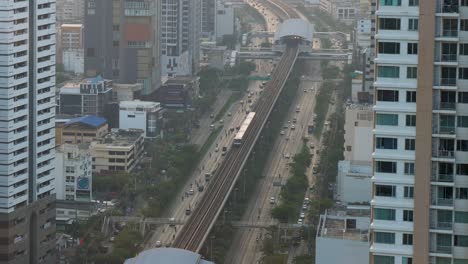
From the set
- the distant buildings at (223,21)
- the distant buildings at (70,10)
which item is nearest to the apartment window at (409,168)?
the distant buildings at (223,21)

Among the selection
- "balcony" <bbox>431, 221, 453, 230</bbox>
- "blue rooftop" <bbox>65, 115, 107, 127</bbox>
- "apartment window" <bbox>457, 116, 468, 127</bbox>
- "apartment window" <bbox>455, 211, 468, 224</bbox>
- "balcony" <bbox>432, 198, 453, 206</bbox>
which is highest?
"apartment window" <bbox>457, 116, 468, 127</bbox>

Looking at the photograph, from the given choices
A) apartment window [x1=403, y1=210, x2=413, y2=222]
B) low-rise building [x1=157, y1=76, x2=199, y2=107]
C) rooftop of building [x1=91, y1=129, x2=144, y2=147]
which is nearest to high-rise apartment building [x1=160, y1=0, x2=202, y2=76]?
low-rise building [x1=157, y1=76, x2=199, y2=107]

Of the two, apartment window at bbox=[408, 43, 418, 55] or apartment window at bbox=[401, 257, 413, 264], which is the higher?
apartment window at bbox=[408, 43, 418, 55]

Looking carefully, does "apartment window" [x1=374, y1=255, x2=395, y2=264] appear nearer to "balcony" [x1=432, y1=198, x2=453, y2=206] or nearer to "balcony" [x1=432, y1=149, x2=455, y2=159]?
"balcony" [x1=432, y1=198, x2=453, y2=206]

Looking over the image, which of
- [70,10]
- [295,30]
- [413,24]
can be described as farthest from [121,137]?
[70,10]

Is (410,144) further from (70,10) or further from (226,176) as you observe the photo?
(70,10)

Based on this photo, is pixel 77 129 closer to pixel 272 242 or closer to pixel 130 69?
pixel 130 69
